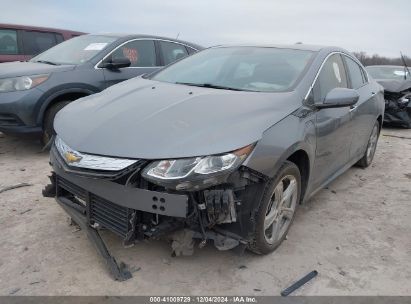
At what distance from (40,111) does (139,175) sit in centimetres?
303

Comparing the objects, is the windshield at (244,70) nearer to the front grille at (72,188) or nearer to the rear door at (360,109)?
the rear door at (360,109)

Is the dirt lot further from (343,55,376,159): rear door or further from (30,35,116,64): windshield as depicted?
(30,35,116,64): windshield

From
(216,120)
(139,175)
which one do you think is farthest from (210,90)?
(139,175)

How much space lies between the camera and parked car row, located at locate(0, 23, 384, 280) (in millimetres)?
2494

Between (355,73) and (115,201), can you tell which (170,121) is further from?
(355,73)

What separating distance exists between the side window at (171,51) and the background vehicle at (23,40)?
325cm

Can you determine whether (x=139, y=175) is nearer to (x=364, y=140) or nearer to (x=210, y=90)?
(x=210, y=90)

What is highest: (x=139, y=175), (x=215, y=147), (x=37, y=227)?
(x=215, y=147)

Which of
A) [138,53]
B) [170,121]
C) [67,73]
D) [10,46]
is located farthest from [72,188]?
[10,46]

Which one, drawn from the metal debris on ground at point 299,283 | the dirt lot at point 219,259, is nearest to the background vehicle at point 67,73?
the dirt lot at point 219,259

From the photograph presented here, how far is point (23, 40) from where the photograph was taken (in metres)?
8.23

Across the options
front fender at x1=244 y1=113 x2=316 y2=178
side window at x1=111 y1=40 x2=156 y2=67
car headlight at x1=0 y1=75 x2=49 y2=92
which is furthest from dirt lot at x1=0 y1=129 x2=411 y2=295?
side window at x1=111 y1=40 x2=156 y2=67

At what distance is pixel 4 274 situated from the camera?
8.97 feet

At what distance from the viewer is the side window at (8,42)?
7898 mm
